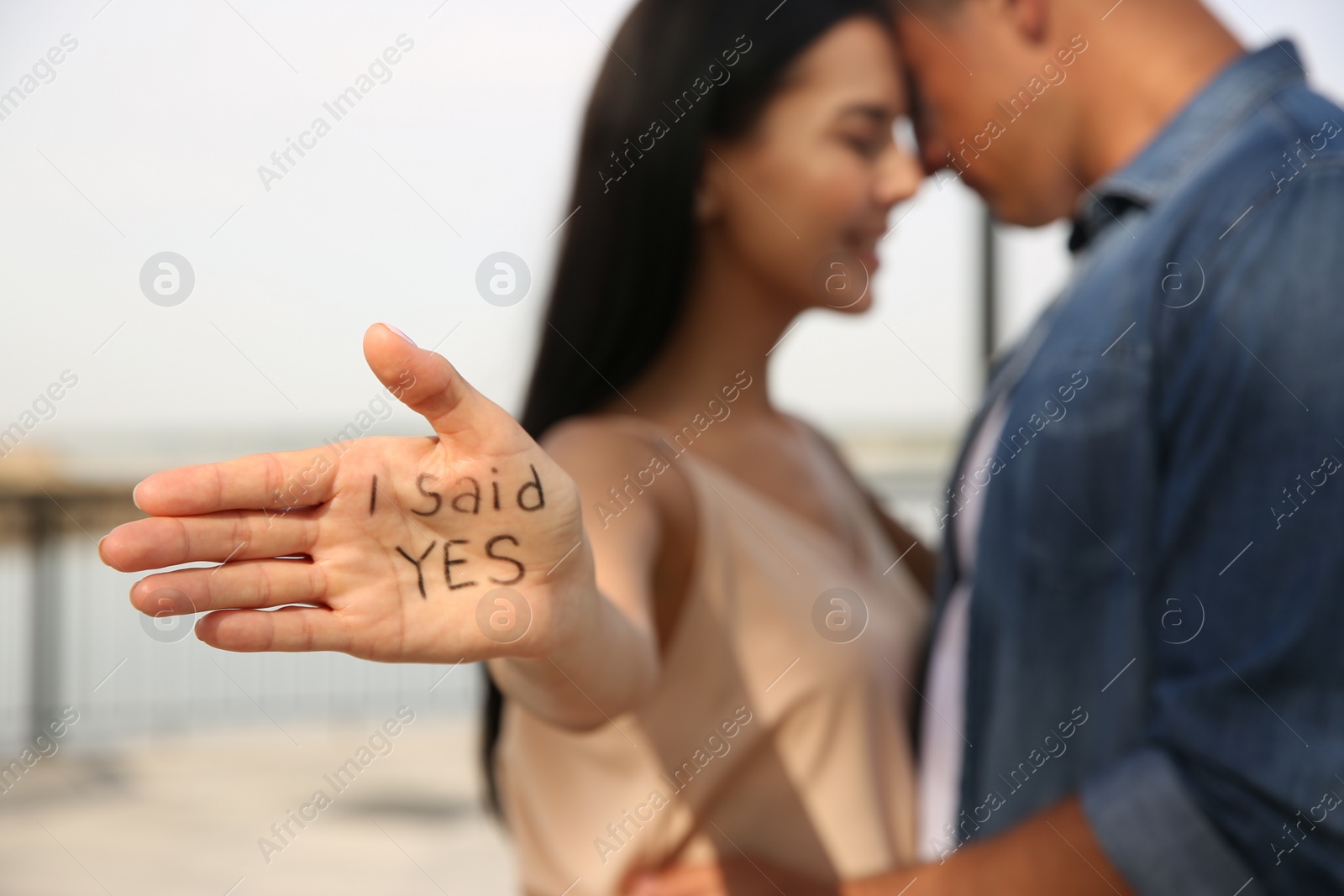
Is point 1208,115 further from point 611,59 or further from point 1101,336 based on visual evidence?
point 611,59

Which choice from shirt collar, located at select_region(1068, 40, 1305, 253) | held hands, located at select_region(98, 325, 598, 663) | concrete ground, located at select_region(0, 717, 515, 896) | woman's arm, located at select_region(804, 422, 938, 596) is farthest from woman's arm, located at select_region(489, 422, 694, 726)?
concrete ground, located at select_region(0, 717, 515, 896)

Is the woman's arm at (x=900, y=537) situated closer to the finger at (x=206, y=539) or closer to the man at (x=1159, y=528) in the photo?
the man at (x=1159, y=528)

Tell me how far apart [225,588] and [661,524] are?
0.74 meters

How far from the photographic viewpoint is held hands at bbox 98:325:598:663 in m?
0.82

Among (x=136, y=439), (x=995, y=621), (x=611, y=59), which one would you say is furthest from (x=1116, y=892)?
(x=136, y=439)

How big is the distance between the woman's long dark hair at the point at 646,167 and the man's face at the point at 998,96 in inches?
5.4

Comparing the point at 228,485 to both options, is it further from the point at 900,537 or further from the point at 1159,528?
the point at 900,537

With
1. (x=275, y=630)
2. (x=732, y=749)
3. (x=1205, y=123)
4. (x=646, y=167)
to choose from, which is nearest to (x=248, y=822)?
(x=732, y=749)

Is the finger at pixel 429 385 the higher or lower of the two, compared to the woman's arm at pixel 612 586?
higher

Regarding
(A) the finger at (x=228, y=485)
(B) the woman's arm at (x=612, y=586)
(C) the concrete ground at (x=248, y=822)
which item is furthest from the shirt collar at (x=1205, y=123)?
(C) the concrete ground at (x=248, y=822)

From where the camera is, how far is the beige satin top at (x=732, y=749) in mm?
1479

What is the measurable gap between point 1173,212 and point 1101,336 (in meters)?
0.21

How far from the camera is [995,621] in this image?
158cm

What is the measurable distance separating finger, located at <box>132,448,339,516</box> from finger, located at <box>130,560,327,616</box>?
54 millimetres
